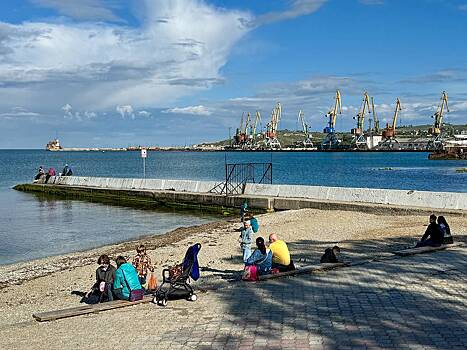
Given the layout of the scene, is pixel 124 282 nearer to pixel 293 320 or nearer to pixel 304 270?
pixel 293 320

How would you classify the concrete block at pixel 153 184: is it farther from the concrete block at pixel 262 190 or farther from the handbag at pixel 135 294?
the handbag at pixel 135 294

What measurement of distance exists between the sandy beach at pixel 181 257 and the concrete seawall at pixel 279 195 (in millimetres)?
1365

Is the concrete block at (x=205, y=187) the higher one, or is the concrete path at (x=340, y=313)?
the concrete block at (x=205, y=187)

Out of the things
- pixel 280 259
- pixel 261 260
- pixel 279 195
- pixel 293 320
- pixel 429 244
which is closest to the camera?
pixel 293 320

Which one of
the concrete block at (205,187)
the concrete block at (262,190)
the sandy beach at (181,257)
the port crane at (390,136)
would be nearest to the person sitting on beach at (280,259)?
the sandy beach at (181,257)

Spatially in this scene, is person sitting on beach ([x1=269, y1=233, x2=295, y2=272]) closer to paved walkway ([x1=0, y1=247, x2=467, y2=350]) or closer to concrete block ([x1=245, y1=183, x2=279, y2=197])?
paved walkway ([x1=0, y1=247, x2=467, y2=350])

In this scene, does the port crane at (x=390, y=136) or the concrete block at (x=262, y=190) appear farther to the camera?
the port crane at (x=390, y=136)

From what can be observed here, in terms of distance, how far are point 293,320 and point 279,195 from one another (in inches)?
921

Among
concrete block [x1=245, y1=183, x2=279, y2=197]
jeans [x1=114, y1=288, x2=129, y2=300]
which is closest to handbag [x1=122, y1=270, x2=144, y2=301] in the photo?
jeans [x1=114, y1=288, x2=129, y2=300]

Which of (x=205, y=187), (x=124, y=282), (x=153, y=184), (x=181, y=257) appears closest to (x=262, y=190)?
(x=205, y=187)

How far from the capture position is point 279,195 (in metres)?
32.1

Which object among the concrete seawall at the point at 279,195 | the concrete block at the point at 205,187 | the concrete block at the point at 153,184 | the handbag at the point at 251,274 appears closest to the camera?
the handbag at the point at 251,274

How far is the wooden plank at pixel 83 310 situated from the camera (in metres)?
9.69

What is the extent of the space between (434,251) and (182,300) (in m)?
7.01
